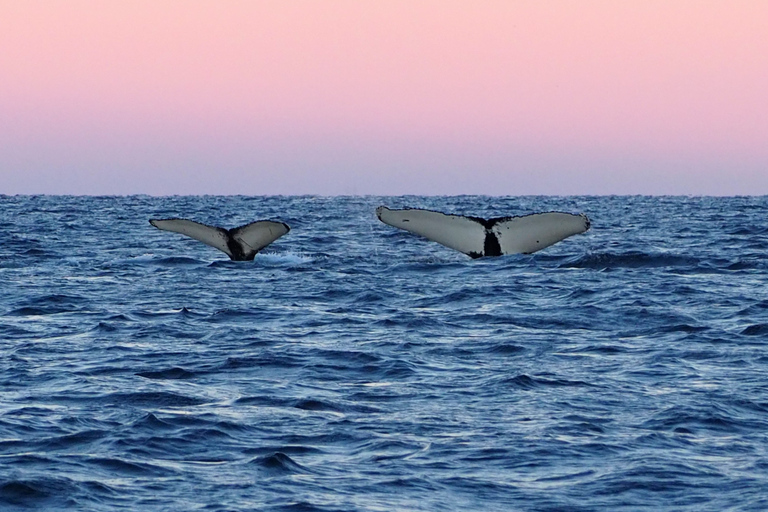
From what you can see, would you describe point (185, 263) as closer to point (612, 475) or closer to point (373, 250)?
point (373, 250)

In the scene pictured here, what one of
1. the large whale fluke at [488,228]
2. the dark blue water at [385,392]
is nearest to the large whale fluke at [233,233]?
the dark blue water at [385,392]

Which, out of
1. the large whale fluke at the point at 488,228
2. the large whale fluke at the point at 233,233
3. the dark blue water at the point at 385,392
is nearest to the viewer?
the dark blue water at the point at 385,392

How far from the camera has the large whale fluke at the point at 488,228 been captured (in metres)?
16.3

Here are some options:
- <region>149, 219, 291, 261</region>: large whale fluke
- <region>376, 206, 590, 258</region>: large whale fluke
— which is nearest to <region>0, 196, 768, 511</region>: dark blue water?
<region>149, 219, 291, 261</region>: large whale fluke

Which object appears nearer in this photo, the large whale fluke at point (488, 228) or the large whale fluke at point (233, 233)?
the large whale fluke at point (488, 228)

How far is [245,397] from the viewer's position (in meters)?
10.8

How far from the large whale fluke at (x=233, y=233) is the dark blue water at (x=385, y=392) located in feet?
2.31

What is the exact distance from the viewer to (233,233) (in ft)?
66.0

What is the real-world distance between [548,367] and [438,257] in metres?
14.3

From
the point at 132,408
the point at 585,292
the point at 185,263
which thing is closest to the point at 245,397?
the point at 132,408

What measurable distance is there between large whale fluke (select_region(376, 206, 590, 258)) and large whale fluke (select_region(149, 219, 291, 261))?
1987mm

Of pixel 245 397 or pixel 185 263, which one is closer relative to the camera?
pixel 245 397

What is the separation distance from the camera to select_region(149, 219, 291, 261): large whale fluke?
57.9ft

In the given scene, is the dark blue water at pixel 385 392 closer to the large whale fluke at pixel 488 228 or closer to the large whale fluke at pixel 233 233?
the large whale fluke at pixel 233 233
